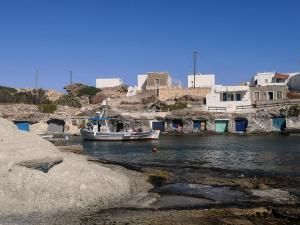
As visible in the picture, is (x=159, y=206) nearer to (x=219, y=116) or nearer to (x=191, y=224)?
(x=191, y=224)

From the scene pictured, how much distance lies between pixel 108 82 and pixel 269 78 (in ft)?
154

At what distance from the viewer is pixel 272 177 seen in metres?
25.8

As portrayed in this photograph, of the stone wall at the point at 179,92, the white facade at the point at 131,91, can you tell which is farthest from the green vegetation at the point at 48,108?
the stone wall at the point at 179,92

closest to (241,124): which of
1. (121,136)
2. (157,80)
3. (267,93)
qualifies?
(267,93)

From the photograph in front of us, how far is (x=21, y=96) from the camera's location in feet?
412

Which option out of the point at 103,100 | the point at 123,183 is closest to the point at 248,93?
the point at 103,100

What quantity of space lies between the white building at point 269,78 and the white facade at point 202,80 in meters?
13.8

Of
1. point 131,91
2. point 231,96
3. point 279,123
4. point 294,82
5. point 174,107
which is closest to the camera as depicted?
point 279,123

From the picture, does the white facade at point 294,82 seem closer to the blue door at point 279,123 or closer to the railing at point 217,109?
the blue door at point 279,123

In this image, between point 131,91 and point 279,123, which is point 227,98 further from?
point 131,91

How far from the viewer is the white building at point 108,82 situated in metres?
124

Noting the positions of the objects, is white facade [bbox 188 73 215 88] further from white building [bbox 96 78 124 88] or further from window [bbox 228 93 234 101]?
white building [bbox 96 78 124 88]

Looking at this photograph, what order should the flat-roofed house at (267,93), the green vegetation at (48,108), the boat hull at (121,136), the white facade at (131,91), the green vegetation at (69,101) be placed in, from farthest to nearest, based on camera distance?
the white facade at (131,91) < the green vegetation at (69,101) < the green vegetation at (48,108) < the flat-roofed house at (267,93) < the boat hull at (121,136)

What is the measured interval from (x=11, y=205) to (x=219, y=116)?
245 ft
